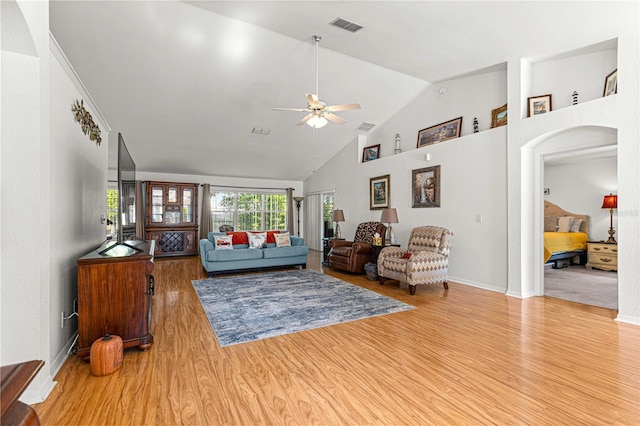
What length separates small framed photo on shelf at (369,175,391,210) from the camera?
655 centimetres

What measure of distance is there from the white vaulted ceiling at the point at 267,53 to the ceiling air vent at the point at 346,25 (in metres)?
0.08

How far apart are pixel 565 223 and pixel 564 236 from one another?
42.6 inches

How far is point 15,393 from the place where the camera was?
0.72m

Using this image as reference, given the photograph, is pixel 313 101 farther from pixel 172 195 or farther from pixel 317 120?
pixel 172 195

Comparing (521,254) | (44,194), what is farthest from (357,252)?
(44,194)

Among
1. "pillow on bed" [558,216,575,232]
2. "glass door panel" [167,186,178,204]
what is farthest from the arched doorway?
"glass door panel" [167,186,178,204]

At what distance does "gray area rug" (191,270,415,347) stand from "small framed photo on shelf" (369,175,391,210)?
221 cm

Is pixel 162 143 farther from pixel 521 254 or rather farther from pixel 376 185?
pixel 521 254

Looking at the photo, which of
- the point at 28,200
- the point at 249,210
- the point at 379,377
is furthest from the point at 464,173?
the point at 249,210

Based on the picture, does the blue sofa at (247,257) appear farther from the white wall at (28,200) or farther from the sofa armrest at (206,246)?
the white wall at (28,200)

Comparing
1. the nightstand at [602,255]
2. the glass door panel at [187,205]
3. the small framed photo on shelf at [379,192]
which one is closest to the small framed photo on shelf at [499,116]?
the small framed photo on shelf at [379,192]

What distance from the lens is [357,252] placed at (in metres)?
5.80

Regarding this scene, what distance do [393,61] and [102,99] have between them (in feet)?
15.5

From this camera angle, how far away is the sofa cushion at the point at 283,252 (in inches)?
242
